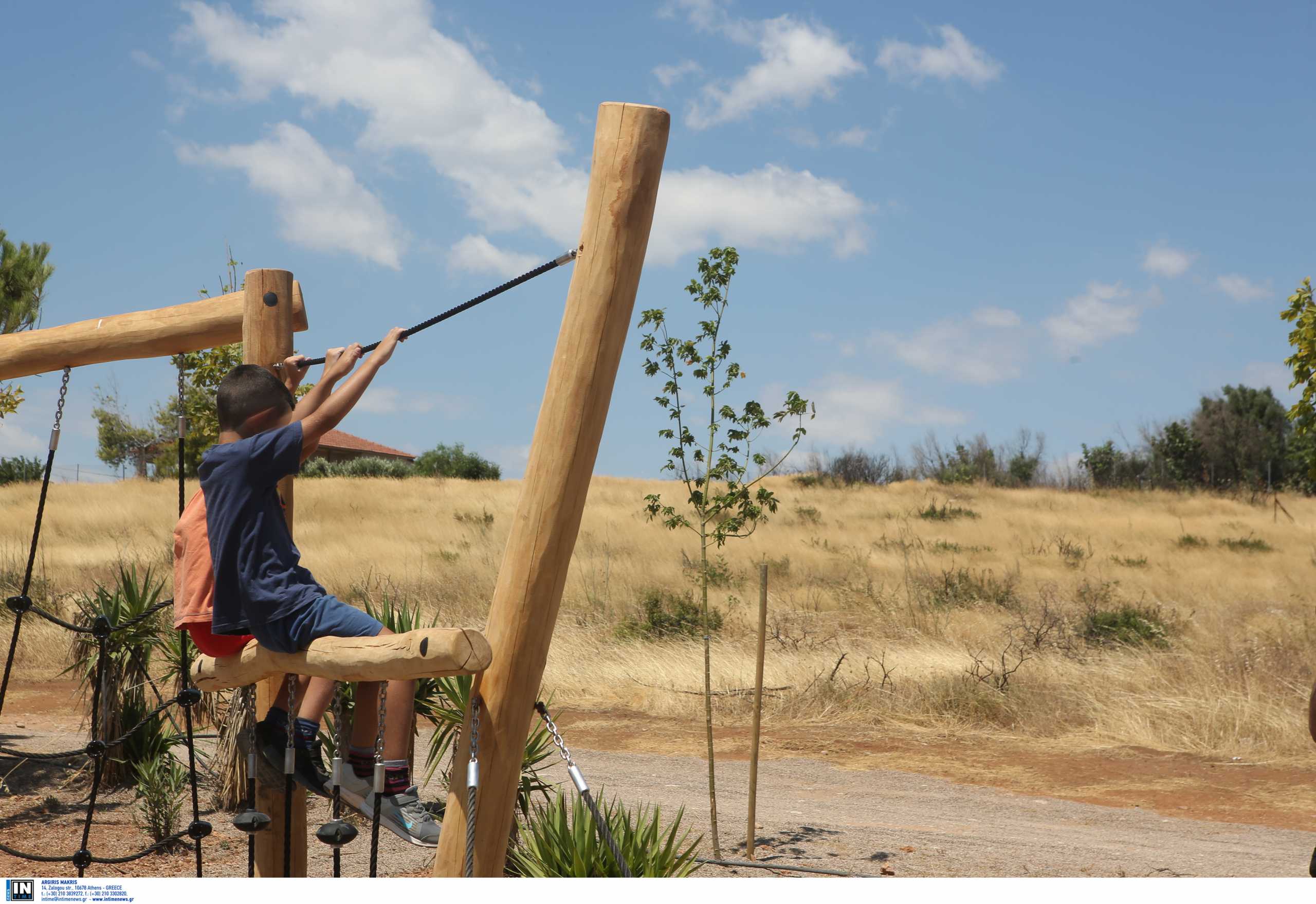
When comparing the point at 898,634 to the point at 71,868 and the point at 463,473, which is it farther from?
the point at 463,473

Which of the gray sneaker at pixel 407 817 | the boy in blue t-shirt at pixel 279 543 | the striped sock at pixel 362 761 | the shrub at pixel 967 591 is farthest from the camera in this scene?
the shrub at pixel 967 591

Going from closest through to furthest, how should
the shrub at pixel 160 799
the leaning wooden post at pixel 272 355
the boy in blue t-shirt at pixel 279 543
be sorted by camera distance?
1. the boy in blue t-shirt at pixel 279 543
2. the leaning wooden post at pixel 272 355
3. the shrub at pixel 160 799

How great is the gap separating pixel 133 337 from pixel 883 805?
21.1 ft

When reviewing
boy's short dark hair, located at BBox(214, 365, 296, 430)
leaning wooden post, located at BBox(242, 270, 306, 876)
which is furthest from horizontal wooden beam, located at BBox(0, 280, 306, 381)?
boy's short dark hair, located at BBox(214, 365, 296, 430)

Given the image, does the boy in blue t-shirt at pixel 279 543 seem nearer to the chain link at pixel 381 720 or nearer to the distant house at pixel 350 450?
the chain link at pixel 381 720

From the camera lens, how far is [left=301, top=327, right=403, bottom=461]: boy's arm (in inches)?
127

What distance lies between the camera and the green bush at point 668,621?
608 inches

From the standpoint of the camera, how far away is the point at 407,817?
10.9 ft

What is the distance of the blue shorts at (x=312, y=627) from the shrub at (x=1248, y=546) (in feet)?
79.4

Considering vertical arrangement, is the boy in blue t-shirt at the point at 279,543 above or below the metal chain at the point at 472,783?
above

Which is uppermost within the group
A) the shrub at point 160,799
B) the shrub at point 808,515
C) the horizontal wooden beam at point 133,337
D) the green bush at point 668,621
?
the horizontal wooden beam at point 133,337

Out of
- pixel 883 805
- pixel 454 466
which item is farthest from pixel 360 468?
pixel 883 805

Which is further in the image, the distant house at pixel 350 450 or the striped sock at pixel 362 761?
the distant house at pixel 350 450

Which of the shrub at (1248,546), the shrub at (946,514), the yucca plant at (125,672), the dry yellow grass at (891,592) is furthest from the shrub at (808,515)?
the yucca plant at (125,672)
